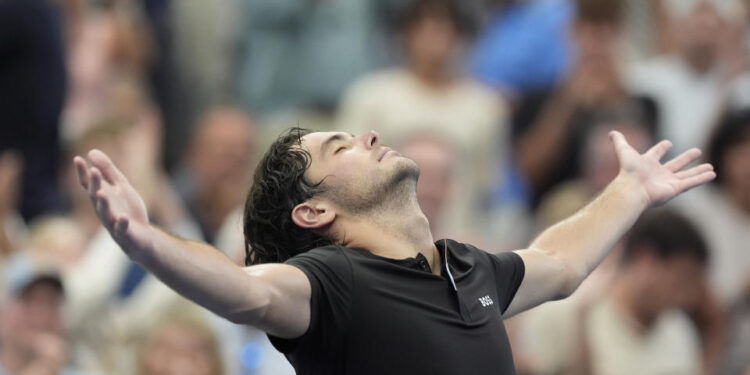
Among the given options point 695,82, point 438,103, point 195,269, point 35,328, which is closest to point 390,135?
point 438,103

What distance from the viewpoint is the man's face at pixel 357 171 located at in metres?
3.99

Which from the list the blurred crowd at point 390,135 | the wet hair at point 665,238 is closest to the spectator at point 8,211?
the blurred crowd at point 390,135

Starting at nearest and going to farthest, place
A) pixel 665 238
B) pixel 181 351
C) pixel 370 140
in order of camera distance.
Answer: pixel 370 140, pixel 181 351, pixel 665 238

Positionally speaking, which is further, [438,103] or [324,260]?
[438,103]

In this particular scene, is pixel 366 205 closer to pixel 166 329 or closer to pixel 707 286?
pixel 166 329

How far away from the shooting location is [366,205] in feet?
13.1

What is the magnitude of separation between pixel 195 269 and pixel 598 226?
5.25 ft

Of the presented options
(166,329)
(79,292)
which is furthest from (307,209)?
(79,292)

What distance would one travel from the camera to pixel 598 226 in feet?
14.8

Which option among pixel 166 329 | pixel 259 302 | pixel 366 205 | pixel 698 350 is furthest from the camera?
pixel 698 350

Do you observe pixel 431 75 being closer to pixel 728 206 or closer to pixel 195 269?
pixel 728 206

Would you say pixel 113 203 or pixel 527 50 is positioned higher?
pixel 113 203

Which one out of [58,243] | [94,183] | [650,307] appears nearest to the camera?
[94,183]

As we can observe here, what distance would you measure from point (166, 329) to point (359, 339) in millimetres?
2893
